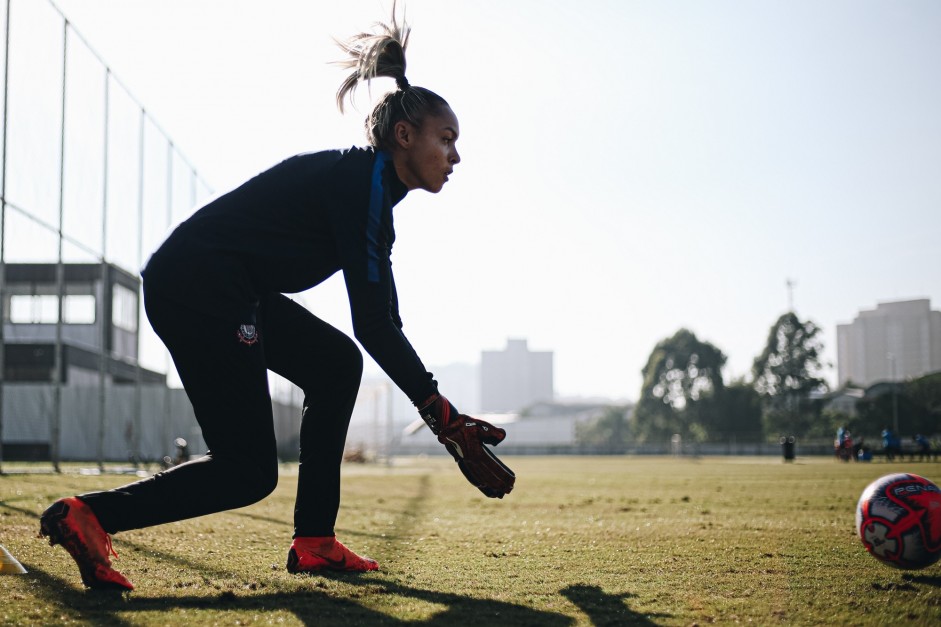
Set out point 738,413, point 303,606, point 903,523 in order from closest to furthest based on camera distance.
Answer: point 303,606 → point 903,523 → point 738,413

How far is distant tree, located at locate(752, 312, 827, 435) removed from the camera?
83.9 m

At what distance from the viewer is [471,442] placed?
11.2ft

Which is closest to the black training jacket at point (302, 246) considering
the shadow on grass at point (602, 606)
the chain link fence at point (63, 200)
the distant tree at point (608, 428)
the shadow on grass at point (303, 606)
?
the shadow on grass at point (303, 606)

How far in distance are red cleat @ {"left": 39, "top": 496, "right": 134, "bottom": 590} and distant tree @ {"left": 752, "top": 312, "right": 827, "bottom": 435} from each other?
85.8m

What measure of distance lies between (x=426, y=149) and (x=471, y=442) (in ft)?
3.91

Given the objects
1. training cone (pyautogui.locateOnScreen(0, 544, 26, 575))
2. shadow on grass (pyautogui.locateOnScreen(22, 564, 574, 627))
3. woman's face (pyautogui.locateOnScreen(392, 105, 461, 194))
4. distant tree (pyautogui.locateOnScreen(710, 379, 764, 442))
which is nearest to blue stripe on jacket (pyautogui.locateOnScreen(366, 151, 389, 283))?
woman's face (pyautogui.locateOnScreen(392, 105, 461, 194))

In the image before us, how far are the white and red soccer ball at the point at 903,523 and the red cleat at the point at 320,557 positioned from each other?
2.39m

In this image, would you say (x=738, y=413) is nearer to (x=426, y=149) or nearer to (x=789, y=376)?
(x=789, y=376)

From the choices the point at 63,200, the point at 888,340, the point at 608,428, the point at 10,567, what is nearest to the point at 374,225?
the point at 10,567

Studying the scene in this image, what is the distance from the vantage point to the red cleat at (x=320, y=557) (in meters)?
3.87

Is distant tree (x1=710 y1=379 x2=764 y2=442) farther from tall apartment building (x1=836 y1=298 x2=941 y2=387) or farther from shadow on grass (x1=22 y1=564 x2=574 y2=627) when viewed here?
shadow on grass (x1=22 y1=564 x2=574 y2=627)

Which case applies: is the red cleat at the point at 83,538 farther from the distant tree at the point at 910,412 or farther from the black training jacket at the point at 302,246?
the distant tree at the point at 910,412

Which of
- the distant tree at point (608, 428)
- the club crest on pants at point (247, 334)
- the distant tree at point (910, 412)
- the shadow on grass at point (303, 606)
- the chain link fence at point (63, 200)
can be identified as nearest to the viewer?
the shadow on grass at point (303, 606)

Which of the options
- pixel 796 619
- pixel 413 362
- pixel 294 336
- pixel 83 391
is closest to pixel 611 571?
pixel 796 619
